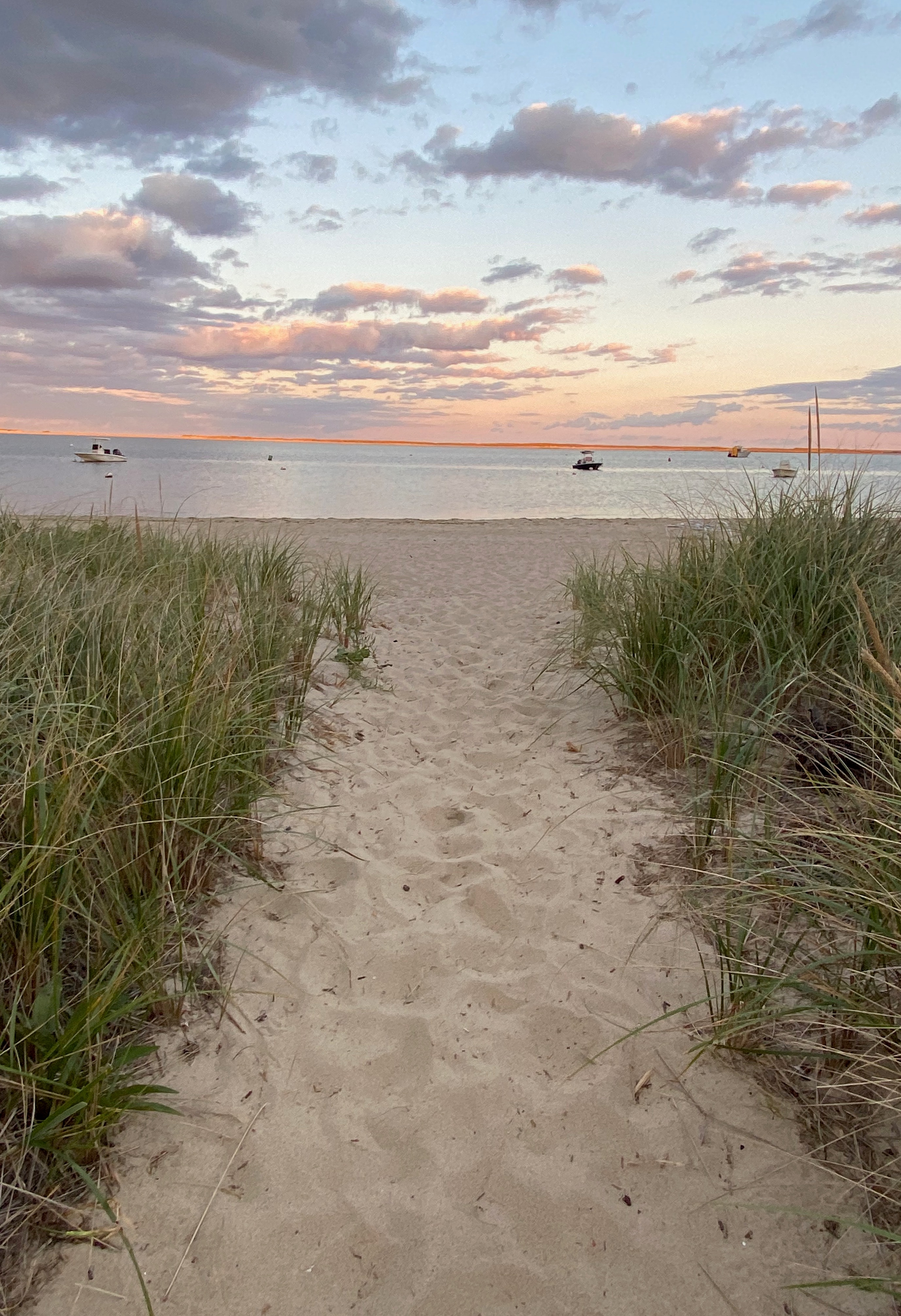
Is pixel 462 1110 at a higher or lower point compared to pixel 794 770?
lower

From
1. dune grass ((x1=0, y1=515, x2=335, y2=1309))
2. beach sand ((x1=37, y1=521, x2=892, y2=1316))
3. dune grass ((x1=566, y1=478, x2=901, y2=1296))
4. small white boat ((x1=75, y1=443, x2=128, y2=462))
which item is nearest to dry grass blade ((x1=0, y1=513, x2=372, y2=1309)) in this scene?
dune grass ((x1=0, y1=515, x2=335, y2=1309))

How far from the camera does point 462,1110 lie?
1859 millimetres

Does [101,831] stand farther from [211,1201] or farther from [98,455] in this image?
[98,455]

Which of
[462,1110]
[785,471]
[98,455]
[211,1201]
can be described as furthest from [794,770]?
[98,455]

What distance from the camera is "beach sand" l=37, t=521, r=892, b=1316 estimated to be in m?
1.50

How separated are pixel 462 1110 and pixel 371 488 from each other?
108ft

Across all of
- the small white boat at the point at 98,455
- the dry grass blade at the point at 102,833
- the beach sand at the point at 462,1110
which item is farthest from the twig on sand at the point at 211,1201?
the small white boat at the point at 98,455

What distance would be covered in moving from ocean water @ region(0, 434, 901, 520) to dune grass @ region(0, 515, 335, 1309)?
2448 mm

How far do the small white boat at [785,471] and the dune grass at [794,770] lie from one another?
0.19 meters

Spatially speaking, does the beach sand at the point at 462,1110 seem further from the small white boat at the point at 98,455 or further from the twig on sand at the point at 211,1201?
the small white boat at the point at 98,455

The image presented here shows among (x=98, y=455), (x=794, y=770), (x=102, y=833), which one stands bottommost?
(x=794, y=770)

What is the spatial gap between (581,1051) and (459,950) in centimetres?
52

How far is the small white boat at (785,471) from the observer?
4.79 metres

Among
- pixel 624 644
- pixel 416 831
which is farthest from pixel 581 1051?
pixel 624 644
